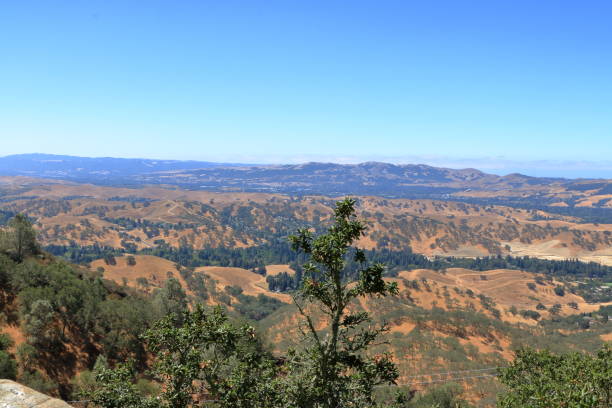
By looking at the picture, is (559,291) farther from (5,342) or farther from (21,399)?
(21,399)

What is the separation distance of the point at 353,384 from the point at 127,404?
736 centimetres

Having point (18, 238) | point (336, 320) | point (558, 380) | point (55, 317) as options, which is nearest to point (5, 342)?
point (55, 317)

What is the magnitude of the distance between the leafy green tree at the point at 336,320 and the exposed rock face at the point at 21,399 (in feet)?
25.7

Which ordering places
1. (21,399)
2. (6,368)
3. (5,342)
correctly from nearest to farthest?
(21,399)
(6,368)
(5,342)

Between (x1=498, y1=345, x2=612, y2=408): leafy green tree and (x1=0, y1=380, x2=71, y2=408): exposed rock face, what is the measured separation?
16568 mm

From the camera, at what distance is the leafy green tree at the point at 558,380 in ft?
43.3

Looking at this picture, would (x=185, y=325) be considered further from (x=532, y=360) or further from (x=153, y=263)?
(x=153, y=263)

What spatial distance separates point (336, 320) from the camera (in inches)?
473

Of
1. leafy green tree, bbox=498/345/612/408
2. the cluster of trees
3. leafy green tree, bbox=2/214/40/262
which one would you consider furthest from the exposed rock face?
leafy green tree, bbox=2/214/40/262

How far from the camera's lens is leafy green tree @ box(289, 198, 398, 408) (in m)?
11.3

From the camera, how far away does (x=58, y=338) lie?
39562mm

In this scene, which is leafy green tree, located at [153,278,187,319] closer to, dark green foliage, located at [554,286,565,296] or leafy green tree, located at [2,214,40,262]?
leafy green tree, located at [2,214,40,262]

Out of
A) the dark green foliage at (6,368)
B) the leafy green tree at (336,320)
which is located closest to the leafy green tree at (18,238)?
the dark green foliage at (6,368)

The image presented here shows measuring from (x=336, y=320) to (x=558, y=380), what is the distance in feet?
67.7
